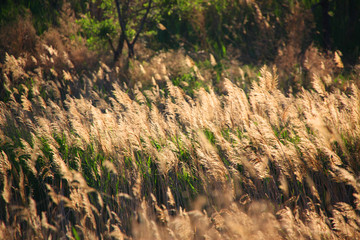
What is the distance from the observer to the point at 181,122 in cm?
468

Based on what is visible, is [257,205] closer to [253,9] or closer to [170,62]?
[170,62]

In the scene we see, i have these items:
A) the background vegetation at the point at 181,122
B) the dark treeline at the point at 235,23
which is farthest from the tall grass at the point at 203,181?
the dark treeline at the point at 235,23

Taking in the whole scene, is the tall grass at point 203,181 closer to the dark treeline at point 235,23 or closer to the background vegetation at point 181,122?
the background vegetation at point 181,122

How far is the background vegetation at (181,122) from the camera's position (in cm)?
274

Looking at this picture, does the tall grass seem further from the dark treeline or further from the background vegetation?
the dark treeline

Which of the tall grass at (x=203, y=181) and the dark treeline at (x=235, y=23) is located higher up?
the dark treeline at (x=235, y=23)

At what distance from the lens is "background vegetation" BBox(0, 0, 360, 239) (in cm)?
274

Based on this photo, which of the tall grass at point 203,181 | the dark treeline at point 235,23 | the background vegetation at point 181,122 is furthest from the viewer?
the dark treeline at point 235,23

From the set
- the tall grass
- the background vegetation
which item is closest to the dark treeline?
the background vegetation

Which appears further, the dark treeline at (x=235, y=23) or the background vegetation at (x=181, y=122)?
the dark treeline at (x=235, y=23)

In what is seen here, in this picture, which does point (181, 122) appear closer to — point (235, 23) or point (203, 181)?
point (203, 181)

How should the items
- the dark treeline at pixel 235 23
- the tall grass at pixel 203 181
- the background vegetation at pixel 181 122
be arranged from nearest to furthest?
the tall grass at pixel 203 181 → the background vegetation at pixel 181 122 → the dark treeline at pixel 235 23

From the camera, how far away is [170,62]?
8461mm

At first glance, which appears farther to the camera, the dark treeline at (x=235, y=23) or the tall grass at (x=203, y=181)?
the dark treeline at (x=235, y=23)
